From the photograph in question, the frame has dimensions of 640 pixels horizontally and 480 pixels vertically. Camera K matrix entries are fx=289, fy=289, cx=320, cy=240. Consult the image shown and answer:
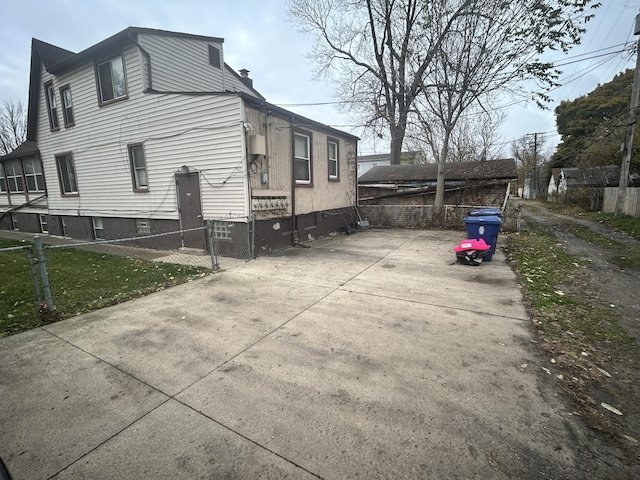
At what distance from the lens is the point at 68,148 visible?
11273mm

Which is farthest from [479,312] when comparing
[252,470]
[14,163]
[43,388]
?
[14,163]

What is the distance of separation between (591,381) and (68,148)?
1578 cm

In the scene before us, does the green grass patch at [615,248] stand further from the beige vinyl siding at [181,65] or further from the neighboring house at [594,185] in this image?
the beige vinyl siding at [181,65]

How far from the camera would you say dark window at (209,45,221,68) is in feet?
37.3

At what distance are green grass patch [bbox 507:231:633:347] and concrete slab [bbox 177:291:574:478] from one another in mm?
528

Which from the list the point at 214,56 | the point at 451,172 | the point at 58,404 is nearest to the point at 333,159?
the point at 214,56

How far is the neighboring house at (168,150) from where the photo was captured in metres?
7.58

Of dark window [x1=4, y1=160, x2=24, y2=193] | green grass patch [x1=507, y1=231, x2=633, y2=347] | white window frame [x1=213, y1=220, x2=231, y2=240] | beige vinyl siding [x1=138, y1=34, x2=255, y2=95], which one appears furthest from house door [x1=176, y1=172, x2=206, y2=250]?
dark window [x1=4, y1=160, x2=24, y2=193]

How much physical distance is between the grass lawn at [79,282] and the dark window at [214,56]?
27.4 ft

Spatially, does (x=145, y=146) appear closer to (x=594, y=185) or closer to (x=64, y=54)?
(x=64, y=54)

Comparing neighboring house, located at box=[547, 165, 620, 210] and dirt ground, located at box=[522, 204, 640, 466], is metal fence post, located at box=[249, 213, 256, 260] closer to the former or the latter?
dirt ground, located at box=[522, 204, 640, 466]

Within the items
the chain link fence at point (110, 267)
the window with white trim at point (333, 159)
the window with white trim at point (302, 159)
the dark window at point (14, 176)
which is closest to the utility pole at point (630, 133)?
the window with white trim at point (333, 159)

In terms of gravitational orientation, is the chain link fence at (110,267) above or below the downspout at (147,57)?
below

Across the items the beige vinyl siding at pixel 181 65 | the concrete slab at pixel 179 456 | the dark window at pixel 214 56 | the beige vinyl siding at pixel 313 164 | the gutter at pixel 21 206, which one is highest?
the dark window at pixel 214 56
